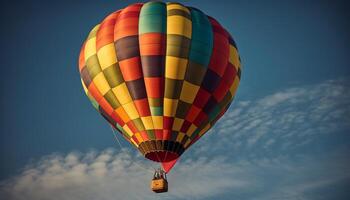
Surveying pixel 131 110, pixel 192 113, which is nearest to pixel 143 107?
pixel 131 110

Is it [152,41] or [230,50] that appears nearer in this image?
[152,41]

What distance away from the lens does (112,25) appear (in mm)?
20453

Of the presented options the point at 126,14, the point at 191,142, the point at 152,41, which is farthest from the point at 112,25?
the point at 191,142

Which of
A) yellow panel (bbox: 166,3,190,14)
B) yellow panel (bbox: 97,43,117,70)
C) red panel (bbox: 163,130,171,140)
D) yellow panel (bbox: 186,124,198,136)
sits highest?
yellow panel (bbox: 166,3,190,14)

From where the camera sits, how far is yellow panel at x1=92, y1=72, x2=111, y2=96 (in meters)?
19.9

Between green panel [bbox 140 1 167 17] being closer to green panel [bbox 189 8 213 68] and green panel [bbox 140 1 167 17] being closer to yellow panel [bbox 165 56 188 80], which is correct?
green panel [bbox 189 8 213 68]

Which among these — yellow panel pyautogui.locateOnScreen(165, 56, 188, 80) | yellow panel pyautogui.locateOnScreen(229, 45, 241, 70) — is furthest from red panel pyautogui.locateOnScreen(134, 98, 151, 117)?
yellow panel pyautogui.locateOnScreen(229, 45, 241, 70)

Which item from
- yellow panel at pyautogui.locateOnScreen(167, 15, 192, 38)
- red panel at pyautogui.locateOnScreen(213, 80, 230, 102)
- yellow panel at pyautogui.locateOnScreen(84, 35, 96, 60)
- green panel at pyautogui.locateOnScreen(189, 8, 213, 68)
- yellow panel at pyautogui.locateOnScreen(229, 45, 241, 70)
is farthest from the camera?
yellow panel at pyautogui.locateOnScreen(229, 45, 241, 70)

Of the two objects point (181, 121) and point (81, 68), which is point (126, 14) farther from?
point (181, 121)

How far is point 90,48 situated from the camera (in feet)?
68.2

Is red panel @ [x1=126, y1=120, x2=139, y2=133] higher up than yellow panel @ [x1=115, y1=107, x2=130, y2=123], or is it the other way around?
yellow panel @ [x1=115, y1=107, x2=130, y2=123]

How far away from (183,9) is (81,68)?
4551mm

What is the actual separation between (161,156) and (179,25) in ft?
15.6

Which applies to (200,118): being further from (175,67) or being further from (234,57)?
(234,57)
